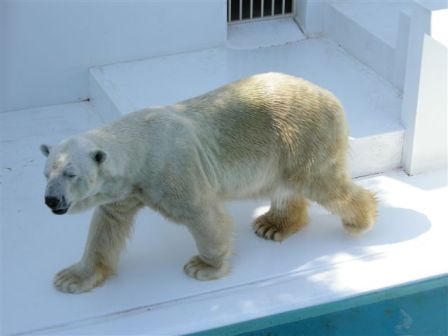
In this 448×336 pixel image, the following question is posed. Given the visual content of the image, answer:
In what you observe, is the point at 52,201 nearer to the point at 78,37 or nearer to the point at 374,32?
the point at 78,37

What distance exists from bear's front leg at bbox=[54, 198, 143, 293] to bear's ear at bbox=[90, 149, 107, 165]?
1.63 ft

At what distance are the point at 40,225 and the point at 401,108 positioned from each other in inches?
74.8

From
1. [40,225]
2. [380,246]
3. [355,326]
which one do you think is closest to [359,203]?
[380,246]

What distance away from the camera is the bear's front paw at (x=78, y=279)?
153 inches

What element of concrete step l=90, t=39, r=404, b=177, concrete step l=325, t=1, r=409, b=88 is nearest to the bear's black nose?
concrete step l=90, t=39, r=404, b=177

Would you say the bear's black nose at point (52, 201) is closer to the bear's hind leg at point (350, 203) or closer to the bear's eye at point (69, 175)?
the bear's eye at point (69, 175)

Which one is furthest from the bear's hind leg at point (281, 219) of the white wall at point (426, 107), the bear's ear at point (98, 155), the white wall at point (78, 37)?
the white wall at point (78, 37)

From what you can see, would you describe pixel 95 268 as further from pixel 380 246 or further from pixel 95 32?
pixel 95 32

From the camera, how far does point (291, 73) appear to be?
17.4ft

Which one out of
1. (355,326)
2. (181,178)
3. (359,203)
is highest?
(181,178)

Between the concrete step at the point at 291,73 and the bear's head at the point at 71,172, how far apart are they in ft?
4.82

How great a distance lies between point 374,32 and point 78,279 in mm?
2361

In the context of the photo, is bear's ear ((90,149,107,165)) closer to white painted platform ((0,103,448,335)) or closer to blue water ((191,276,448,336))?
white painted platform ((0,103,448,335))

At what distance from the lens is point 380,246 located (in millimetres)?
4191
